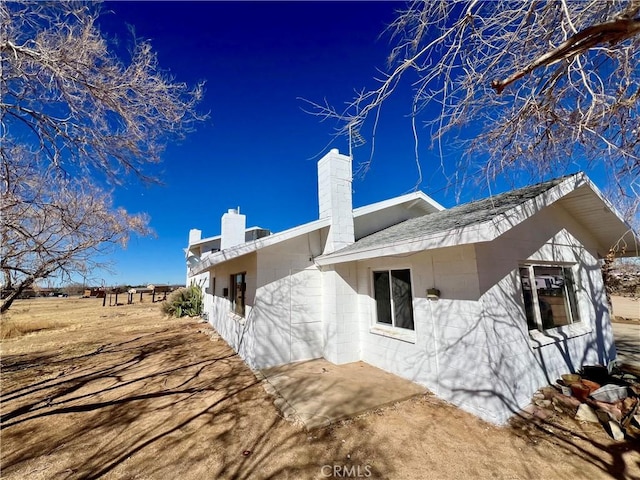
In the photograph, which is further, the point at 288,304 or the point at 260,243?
the point at 288,304

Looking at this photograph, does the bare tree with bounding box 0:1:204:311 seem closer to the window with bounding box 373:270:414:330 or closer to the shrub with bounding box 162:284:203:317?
the window with bounding box 373:270:414:330

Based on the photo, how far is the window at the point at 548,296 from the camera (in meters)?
5.21

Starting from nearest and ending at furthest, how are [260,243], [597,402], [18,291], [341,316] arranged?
[597,402]
[260,243]
[341,316]
[18,291]

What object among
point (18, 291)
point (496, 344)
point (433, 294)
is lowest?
point (496, 344)

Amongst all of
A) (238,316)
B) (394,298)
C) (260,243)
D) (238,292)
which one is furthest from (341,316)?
(238,292)

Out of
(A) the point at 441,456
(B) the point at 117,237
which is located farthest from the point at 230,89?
(A) the point at 441,456

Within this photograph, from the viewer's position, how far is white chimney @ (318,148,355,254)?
7.58 metres

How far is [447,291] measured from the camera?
4.91m

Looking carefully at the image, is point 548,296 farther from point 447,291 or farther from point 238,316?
point 238,316

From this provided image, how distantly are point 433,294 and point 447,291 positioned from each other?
0.25m

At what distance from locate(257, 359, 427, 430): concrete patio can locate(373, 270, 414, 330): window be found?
1176mm

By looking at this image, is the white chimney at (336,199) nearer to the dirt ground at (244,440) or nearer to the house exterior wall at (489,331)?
the house exterior wall at (489,331)

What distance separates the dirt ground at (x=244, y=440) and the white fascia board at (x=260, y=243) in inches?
107

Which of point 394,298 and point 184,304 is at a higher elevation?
point 394,298
